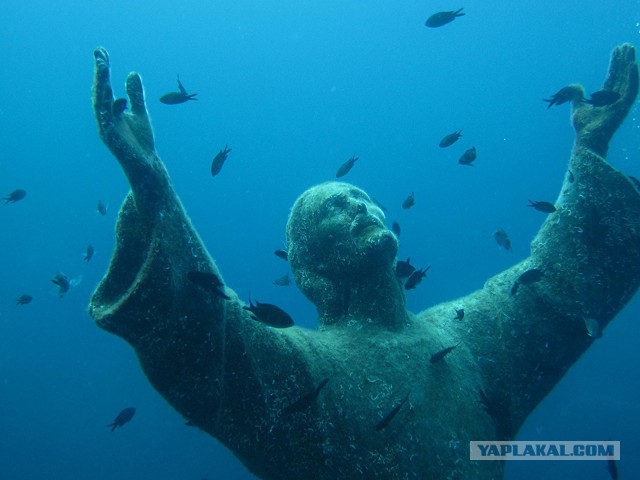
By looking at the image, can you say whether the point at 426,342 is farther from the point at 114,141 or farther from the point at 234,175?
the point at 234,175

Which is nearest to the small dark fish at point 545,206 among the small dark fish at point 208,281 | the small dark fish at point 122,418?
the small dark fish at point 208,281

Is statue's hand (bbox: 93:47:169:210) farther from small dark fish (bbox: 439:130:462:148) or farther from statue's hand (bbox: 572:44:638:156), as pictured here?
small dark fish (bbox: 439:130:462:148)

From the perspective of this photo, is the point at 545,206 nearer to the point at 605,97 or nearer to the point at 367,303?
the point at 605,97

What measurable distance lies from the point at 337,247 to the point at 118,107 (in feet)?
8.16

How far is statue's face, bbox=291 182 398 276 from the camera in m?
4.45

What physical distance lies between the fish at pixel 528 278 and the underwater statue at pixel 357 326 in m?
0.03

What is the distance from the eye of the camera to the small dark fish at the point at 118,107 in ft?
9.81

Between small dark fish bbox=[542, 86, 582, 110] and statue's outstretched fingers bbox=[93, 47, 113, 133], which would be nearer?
statue's outstretched fingers bbox=[93, 47, 113, 133]

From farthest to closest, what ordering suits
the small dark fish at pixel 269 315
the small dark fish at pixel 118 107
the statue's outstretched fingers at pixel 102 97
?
1. the small dark fish at pixel 269 315
2. the small dark fish at pixel 118 107
3. the statue's outstretched fingers at pixel 102 97

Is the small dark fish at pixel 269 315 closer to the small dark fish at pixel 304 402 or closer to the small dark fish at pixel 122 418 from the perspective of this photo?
the small dark fish at pixel 304 402

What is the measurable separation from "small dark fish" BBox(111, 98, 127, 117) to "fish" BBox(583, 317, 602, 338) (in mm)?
5071

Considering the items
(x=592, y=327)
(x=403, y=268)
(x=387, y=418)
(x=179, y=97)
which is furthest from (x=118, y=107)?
(x=592, y=327)

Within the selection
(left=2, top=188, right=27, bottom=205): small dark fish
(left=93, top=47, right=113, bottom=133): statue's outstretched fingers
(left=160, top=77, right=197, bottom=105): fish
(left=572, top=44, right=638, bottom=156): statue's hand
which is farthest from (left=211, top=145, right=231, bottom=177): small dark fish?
(left=2, top=188, right=27, bottom=205): small dark fish

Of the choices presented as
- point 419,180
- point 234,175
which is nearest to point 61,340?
point 234,175
